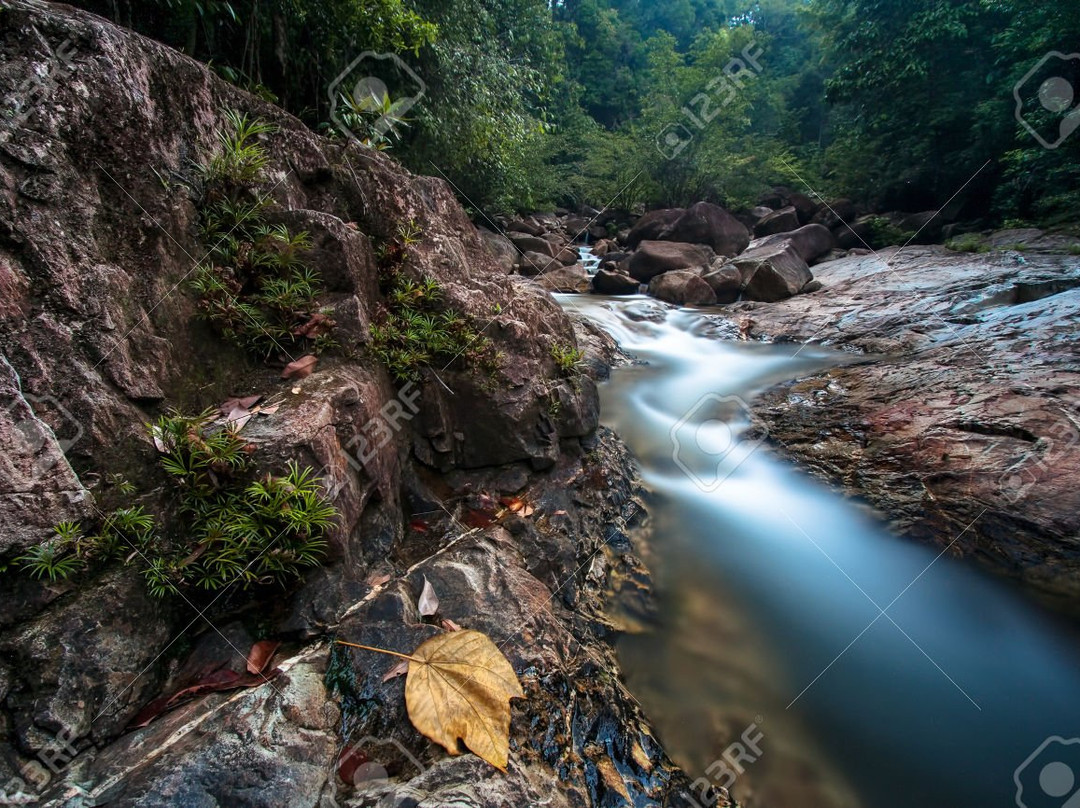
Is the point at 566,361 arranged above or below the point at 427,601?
above

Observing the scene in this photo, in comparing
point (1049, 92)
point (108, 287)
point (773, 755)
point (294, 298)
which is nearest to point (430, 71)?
point (294, 298)

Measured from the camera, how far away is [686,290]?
31.9 feet

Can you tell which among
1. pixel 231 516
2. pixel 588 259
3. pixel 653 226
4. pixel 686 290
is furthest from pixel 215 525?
pixel 653 226

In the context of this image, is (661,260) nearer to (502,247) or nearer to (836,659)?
(502,247)

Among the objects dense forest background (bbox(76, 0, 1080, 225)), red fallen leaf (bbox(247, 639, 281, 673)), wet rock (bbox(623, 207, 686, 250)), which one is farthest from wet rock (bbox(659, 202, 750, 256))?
red fallen leaf (bbox(247, 639, 281, 673))

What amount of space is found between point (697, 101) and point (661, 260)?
935 centimetres

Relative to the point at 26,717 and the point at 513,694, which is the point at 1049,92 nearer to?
the point at 513,694

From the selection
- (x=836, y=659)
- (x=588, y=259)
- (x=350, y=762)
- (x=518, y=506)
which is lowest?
(x=350, y=762)

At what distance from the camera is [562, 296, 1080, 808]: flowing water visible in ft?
6.50

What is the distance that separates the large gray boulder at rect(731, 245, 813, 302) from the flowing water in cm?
649

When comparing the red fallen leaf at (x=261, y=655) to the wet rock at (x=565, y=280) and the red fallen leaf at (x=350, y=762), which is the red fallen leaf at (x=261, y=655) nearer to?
the red fallen leaf at (x=350, y=762)

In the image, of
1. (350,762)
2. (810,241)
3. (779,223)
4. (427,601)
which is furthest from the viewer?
(779,223)

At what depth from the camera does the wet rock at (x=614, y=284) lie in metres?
10.6

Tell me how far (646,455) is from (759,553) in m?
1.22
